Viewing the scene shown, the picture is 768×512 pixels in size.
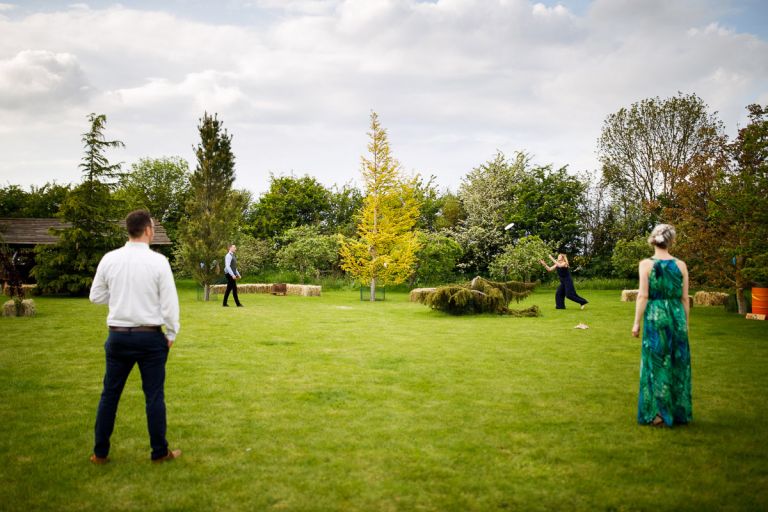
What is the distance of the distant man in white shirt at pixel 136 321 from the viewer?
3.93 metres

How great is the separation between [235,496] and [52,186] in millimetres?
49507

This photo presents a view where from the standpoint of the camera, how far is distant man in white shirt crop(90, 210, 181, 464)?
3.93 metres

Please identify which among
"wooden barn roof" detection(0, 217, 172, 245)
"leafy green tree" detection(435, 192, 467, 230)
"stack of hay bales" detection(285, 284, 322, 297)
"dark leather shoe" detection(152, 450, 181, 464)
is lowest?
"dark leather shoe" detection(152, 450, 181, 464)

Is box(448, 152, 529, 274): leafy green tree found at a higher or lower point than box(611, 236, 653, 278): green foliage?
higher

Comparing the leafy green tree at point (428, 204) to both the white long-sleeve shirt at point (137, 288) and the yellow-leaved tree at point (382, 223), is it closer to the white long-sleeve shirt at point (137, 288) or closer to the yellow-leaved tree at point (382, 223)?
the yellow-leaved tree at point (382, 223)

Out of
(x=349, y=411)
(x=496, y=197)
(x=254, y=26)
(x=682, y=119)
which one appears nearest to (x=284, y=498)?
(x=349, y=411)

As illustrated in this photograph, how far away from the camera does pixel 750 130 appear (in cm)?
1287

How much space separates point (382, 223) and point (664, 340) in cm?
1841

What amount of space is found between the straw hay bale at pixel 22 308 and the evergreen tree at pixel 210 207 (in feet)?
26.0

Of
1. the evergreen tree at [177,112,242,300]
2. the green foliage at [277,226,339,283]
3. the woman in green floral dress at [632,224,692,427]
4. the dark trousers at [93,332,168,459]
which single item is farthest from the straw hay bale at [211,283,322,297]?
the dark trousers at [93,332,168,459]

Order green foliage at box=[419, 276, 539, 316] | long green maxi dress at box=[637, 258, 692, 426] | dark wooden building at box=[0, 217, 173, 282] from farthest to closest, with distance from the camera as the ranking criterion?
1. dark wooden building at box=[0, 217, 173, 282]
2. green foliage at box=[419, 276, 539, 316]
3. long green maxi dress at box=[637, 258, 692, 426]

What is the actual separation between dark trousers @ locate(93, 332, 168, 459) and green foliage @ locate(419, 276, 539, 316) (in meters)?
11.4

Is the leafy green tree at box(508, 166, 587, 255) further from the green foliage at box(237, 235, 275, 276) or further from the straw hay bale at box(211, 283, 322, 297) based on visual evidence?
the green foliage at box(237, 235, 275, 276)

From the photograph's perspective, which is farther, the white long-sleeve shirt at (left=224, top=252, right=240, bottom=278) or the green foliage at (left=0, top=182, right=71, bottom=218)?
the green foliage at (left=0, top=182, right=71, bottom=218)
